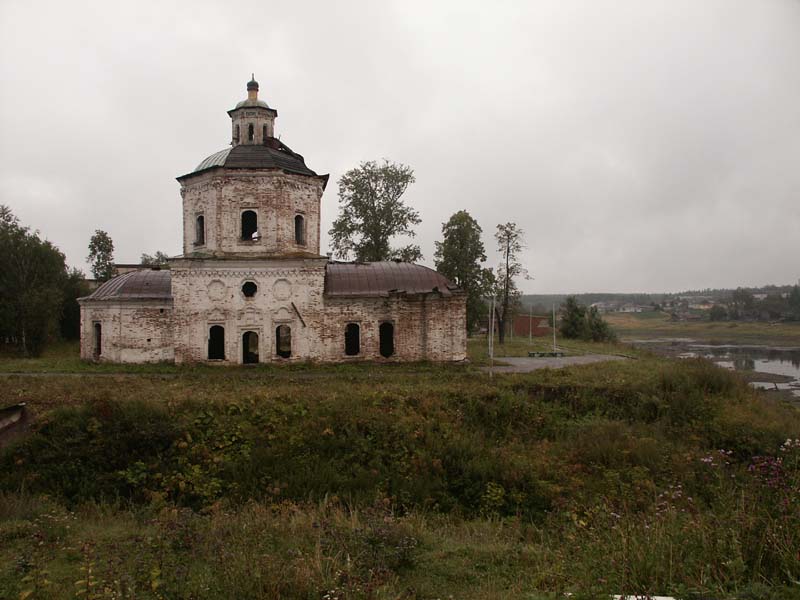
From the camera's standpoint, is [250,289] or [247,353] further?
[247,353]

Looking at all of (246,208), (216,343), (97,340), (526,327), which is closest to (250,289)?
(216,343)

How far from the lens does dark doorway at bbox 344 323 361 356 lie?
918 inches

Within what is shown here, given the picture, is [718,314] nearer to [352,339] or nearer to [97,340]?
[352,339]

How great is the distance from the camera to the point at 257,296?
72.0 feet

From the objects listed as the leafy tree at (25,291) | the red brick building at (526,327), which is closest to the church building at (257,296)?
the leafy tree at (25,291)

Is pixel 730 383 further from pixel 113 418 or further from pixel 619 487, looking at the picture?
pixel 113 418

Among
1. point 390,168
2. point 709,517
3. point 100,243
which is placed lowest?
point 709,517

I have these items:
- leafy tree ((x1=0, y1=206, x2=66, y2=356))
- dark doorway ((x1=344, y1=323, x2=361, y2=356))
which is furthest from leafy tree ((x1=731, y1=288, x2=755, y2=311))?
leafy tree ((x1=0, y1=206, x2=66, y2=356))

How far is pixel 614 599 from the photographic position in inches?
162

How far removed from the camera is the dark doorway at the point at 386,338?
2338 centimetres

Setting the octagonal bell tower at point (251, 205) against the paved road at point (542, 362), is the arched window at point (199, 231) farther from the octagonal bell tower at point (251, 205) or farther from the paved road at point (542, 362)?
the paved road at point (542, 362)

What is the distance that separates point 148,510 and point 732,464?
521 inches

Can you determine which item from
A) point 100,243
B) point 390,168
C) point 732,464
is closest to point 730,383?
point 732,464

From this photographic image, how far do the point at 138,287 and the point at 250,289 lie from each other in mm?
5138
